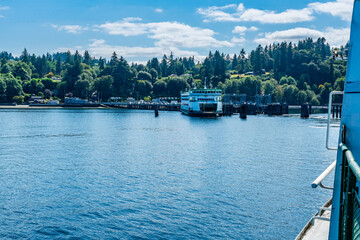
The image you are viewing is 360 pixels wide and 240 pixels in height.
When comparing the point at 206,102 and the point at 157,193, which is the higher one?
the point at 206,102

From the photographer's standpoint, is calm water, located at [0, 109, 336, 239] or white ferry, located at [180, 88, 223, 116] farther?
white ferry, located at [180, 88, 223, 116]

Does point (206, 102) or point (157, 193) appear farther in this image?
point (206, 102)

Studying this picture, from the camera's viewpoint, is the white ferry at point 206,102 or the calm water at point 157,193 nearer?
the calm water at point 157,193

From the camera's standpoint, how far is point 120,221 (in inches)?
874

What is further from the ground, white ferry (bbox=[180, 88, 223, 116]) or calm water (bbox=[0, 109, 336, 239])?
white ferry (bbox=[180, 88, 223, 116])

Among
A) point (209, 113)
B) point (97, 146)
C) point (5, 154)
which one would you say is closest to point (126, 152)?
point (97, 146)

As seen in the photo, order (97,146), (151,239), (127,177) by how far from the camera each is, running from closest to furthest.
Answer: (151,239), (127,177), (97,146)

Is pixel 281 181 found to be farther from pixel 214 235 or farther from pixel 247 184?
pixel 214 235

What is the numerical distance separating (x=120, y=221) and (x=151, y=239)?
3.29 meters

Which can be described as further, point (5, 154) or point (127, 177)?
point (5, 154)

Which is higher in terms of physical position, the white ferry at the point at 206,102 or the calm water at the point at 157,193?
the white ferry at the point at 206,102

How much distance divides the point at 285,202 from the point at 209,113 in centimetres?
10814

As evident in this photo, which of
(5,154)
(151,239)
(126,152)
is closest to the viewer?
(151,239)

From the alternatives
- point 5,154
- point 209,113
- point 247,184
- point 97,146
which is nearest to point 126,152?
point 97,146
